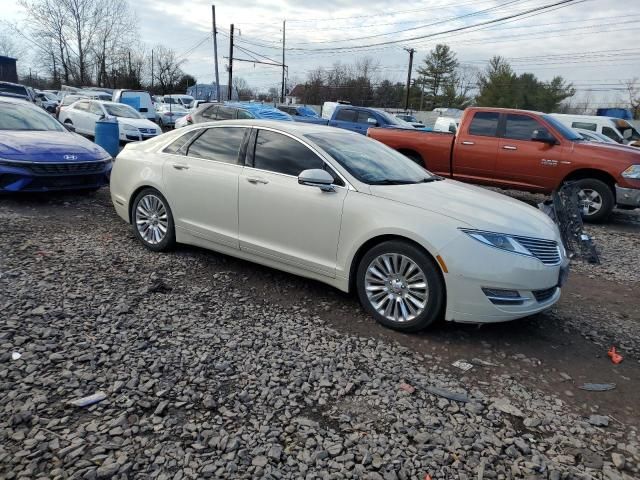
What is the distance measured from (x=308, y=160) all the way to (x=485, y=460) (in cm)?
278

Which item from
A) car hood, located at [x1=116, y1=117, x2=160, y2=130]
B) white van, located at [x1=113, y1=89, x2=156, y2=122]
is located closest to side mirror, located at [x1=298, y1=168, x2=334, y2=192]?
car hood, located at [x1=116, y1=117, x2=160, y2=130]

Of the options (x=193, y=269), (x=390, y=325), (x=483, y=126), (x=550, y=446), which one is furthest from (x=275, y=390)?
(x=483, y=126)

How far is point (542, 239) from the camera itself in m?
3.80

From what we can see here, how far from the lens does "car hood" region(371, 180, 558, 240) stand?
3.72 metres

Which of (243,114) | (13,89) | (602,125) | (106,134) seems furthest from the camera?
(602,125)

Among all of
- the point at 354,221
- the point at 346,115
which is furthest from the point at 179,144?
the point at 346,115

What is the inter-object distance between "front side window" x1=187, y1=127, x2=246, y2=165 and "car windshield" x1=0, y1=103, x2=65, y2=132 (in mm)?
4278

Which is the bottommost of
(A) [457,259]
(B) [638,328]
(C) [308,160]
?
(B) [638,328]

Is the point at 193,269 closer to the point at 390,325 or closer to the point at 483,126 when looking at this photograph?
the point at 390,325

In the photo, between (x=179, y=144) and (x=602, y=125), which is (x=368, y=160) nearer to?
(x=179, y=144)

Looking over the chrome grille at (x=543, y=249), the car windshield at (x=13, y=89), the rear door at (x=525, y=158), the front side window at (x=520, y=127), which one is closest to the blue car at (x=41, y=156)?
the chrome grille at (x=543, y=249)

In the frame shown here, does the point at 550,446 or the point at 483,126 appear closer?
the point at 550,446

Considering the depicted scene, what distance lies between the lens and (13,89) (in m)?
17.3

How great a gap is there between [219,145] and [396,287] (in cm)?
239
